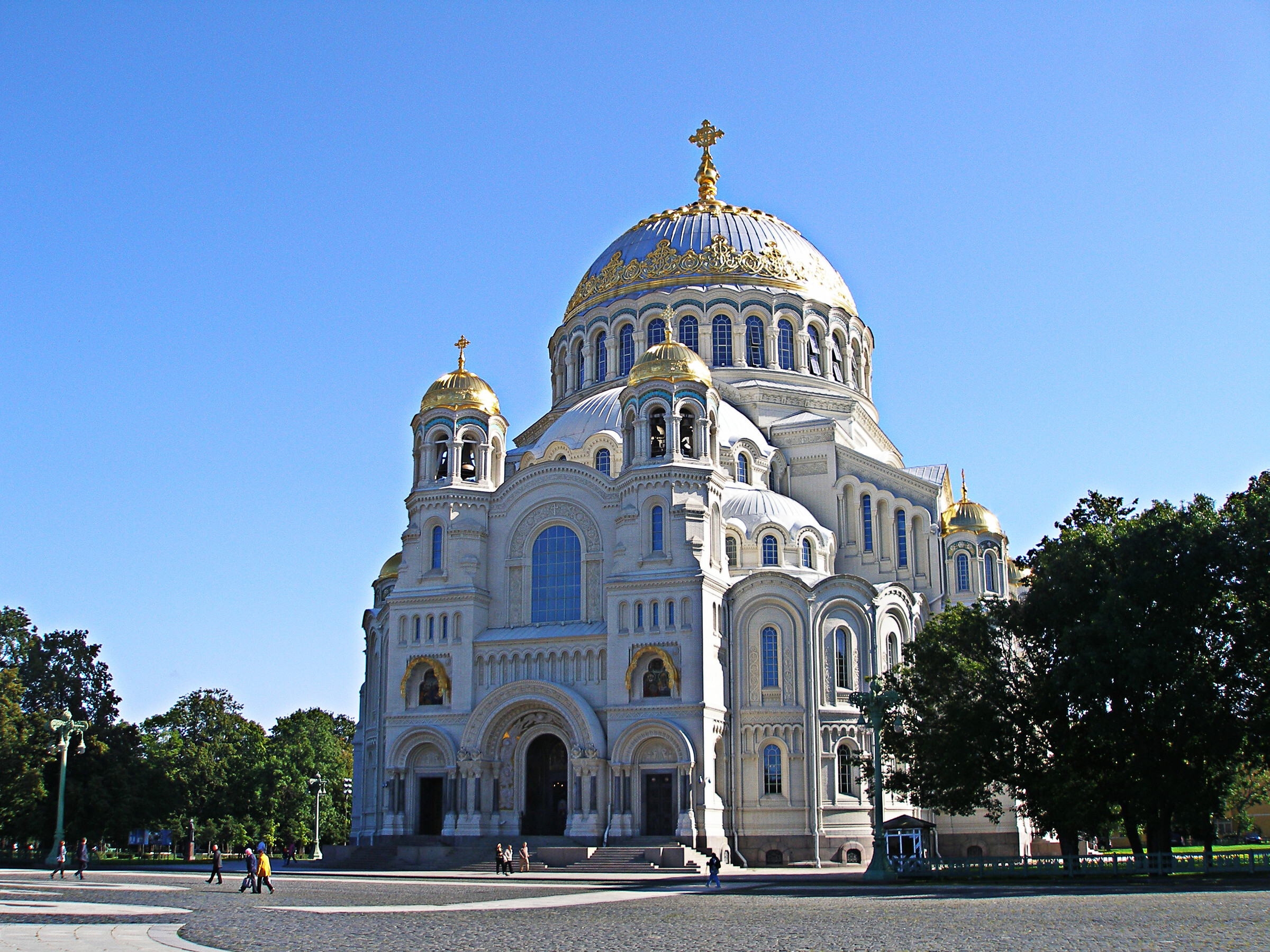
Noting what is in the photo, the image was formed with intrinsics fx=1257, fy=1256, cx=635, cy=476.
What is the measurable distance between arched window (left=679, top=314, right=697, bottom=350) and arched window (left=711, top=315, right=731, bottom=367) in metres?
0.79

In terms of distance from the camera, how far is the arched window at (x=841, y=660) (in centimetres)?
4088

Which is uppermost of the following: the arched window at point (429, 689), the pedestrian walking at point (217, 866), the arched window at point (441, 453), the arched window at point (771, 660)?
the arched window at point (441, 453)

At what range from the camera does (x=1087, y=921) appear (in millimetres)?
16672

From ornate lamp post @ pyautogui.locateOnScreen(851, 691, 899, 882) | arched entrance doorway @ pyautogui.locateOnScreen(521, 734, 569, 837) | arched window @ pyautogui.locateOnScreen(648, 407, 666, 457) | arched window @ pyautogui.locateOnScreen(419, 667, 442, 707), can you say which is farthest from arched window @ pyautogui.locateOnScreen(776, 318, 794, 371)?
ornate lamp post @ pyautogui.locateOnScreen(851, 691, 899, 882)

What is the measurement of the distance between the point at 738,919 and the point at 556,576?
2480cm

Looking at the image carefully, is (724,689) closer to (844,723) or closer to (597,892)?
(844,723)

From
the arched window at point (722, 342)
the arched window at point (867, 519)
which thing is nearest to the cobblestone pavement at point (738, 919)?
the arched window at point (867, 519)

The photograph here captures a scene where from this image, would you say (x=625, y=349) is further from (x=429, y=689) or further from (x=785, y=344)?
Answer: (x=429, y=689)

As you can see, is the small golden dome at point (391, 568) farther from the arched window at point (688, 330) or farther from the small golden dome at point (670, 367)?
the arched window at point (688, 330)

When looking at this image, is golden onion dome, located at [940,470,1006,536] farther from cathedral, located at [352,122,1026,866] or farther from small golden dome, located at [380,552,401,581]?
small golden dome, located at [380,552,401,581]

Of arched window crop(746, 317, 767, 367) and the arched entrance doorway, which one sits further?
arched window crop(746, 317, 767, 367)

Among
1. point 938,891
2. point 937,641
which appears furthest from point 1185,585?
point 938,891

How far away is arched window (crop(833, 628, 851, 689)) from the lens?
134 ft

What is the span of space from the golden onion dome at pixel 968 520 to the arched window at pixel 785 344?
30.0ft
